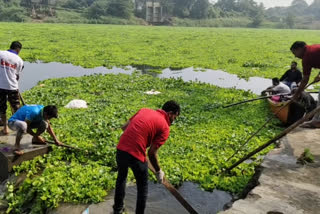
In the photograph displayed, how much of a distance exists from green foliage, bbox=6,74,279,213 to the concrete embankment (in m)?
0.78

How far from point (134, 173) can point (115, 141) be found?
3640 millimetres

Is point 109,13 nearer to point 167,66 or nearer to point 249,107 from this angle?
point 167,66

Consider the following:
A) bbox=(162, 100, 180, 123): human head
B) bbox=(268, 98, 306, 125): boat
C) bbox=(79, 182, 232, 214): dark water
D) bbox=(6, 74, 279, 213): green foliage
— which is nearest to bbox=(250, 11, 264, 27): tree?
bbox=(6, 74, 279, 213): green foliage

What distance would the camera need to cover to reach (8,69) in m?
7.92

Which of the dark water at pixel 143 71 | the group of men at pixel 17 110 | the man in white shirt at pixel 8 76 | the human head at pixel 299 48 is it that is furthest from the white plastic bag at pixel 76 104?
the human head at pixel 299 48

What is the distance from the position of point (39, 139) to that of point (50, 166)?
781 mm

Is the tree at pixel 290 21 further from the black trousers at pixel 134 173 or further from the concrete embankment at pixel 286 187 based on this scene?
the black trousers at pixel 134 173

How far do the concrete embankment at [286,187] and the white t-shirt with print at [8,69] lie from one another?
632 centimetres

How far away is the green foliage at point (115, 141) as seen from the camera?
6348mm

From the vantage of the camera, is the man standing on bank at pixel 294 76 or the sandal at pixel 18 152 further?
the man standing on bank at pixel 294 76

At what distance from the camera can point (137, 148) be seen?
475 centimetres

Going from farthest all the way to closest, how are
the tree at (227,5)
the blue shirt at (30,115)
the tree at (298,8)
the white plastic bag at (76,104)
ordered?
the tree at (298,8), the tree at (227,5), the white plastic bag at (76,104), the blue shirt at (30,115)

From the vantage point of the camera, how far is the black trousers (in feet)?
16.0

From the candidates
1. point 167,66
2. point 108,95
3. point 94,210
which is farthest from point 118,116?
point 167,66
